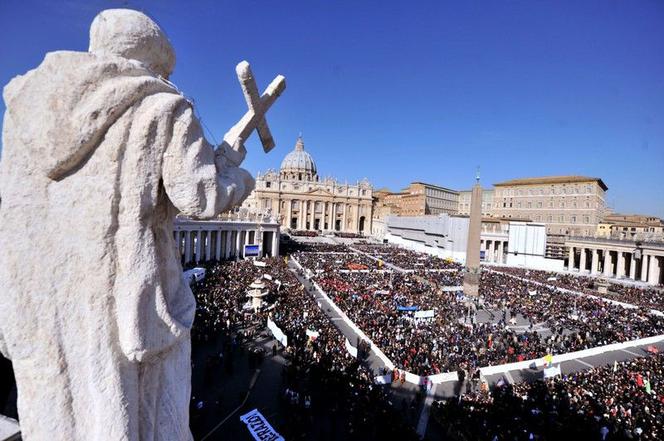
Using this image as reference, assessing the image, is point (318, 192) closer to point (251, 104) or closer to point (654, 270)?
point (654, 270)

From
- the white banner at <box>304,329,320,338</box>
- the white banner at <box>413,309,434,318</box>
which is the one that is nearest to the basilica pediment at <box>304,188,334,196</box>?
the white banner at <box>413,309,434,318</box>

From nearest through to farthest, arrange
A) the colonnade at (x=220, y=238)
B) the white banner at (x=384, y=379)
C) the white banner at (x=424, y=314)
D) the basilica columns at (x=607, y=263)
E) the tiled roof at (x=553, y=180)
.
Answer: the white banner at (x=384, y=379)
the white banner at (x=424, y=314)
the colonnade at (x=220, y=238)
the basilica columns at (x=607, y=263)
the tiled roof at (x=553, y=180)

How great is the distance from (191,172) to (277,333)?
14.5 meters

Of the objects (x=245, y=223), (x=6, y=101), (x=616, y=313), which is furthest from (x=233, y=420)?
(x=245, y=223)

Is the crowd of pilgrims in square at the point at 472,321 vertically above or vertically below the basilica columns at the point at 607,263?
below

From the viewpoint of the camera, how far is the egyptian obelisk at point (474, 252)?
78.1 feet

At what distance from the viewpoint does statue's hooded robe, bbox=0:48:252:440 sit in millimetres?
1995

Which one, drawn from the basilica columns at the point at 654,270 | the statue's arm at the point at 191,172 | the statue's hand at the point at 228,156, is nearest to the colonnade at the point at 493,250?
the basilica columns at the point at 654,270

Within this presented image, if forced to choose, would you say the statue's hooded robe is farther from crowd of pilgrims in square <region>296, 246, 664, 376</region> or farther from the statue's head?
crowd of pilgrims in square <region>296, 246, 664, 376</region>

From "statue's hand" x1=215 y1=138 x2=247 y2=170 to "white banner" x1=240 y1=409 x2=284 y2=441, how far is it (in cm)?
742

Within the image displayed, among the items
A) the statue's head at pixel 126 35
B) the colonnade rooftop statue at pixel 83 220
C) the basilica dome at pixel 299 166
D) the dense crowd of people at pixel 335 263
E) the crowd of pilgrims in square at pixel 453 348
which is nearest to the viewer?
the colonnade rooftop statue at pixel 83 220

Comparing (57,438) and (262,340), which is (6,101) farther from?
(262,340)

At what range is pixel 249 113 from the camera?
3061mm

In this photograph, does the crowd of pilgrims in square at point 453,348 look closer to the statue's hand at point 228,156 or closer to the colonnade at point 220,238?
the colonnade at point 220,238
